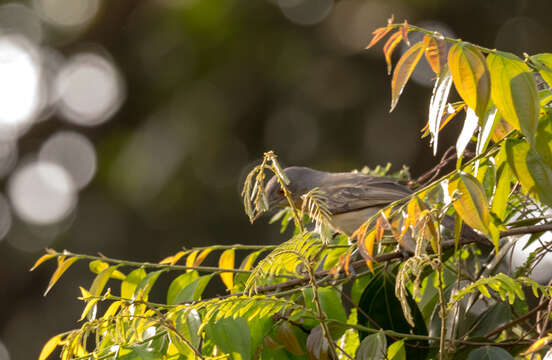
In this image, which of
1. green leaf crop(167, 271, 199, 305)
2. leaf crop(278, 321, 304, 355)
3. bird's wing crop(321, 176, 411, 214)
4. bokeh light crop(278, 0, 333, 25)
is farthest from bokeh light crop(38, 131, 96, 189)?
leaf crop(278, 321, 304, 355)

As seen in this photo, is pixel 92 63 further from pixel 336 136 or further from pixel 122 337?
pixel 122 337

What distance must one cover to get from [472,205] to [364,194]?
112 inches

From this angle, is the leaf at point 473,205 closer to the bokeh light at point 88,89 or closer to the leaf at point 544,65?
the leaf at point 544,65

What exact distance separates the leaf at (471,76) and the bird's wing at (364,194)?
2.64 m

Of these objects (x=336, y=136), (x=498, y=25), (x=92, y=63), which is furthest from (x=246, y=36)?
(x=498, y=25)

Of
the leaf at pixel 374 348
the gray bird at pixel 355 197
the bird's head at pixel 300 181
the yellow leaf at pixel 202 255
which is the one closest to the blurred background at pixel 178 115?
the bird's head at pixel 300 181

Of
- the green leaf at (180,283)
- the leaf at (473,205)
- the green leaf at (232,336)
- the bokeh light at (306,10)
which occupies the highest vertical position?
the bokeh light at (306,10)

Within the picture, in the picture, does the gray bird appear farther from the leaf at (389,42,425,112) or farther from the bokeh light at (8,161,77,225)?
the bokeh light at (8,161,77,225)

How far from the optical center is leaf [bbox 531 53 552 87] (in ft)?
6.47

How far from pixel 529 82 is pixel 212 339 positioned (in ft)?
3.97

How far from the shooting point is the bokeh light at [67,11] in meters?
10.1

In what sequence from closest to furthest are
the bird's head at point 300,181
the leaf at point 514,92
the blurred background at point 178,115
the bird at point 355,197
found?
the leaf at point 514,92 → the bird at point 355,197 → the bird's head at point 300,181 → the blurred background at point 178,115

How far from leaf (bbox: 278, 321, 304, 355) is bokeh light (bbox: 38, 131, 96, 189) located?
7400 millimetres

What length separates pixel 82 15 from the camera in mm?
10367
